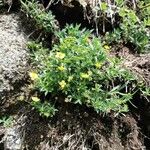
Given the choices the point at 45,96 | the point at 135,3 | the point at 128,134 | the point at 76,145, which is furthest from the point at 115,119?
the point at 135,3

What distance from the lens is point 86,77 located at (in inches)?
118

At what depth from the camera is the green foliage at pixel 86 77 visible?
302cm

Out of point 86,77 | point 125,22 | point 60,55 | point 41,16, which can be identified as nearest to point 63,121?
point 86,77

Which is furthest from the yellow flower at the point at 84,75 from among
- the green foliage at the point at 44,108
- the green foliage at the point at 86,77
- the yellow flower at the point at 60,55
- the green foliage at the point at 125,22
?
the green foliage at the point at 125,22

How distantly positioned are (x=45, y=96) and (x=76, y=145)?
1.59 feet

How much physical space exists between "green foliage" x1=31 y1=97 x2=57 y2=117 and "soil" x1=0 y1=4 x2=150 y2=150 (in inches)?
3.0

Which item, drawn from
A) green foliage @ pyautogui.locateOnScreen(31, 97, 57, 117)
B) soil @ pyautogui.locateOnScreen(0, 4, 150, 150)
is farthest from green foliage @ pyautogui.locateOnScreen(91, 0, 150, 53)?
green foliage @ pyautogui.locateOnScreen(31, 97, 57, 117)

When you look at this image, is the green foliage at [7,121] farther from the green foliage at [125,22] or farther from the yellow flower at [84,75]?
the green foliage at [125,22]

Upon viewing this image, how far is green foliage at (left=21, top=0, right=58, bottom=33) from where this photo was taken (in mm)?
3477

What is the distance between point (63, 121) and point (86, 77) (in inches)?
16.0

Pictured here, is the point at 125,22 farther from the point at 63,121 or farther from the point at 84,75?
the point at 63,121

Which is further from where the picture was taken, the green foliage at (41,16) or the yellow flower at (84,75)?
the green foliage at (41,16)

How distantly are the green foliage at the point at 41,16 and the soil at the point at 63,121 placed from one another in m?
0.27

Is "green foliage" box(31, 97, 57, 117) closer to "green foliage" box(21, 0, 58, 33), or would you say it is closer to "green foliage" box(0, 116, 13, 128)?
"green foliage" box(0, 116, 13, 128)
